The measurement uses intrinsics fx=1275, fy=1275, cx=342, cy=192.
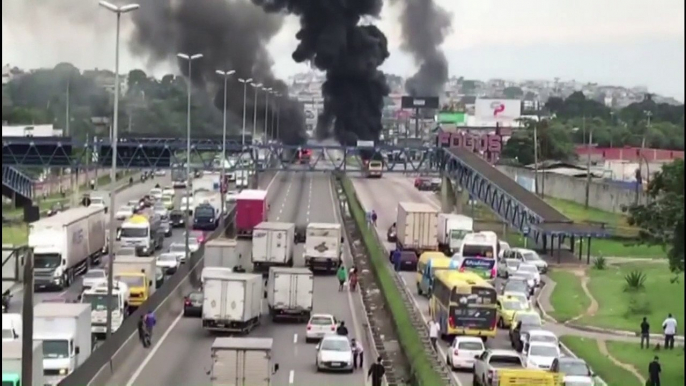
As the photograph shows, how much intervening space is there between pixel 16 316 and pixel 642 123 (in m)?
108

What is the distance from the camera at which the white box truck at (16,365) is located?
1958 centimetres

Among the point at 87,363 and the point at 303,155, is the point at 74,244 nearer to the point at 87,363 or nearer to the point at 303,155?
the point at 87,363

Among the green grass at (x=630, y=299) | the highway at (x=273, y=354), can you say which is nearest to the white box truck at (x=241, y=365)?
the highway at (x=273, y=354)

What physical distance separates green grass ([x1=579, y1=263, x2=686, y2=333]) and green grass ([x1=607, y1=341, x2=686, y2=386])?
1459 millimetres

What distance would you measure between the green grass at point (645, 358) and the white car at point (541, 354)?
1.96 metres

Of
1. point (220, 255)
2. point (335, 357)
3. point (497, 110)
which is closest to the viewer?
point (335, 357)

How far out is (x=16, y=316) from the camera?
1045 inches

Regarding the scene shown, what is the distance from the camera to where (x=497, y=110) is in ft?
528

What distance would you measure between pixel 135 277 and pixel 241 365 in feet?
45.3

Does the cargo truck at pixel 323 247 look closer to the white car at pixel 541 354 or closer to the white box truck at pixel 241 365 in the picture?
Answer: the white car at pixel 541 354

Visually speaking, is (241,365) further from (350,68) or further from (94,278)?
(350,68)

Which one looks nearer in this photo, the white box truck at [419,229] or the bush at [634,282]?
the bush at [634,282]

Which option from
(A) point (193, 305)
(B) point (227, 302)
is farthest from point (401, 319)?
(A) point (193, 305)

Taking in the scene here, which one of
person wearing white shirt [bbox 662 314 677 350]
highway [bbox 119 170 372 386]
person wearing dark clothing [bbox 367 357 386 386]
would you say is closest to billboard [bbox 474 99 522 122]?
highway [bbox 119 170 372 386]
